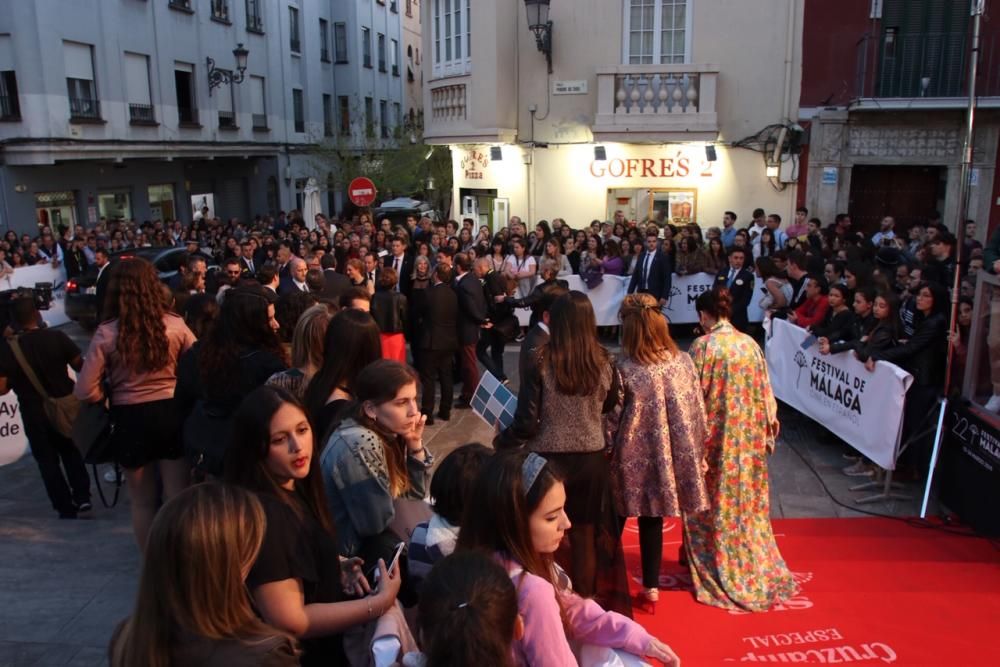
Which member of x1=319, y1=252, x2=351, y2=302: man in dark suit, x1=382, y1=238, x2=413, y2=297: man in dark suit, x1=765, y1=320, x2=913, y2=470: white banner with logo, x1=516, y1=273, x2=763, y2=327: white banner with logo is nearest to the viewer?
x1=765, y1=320, x2=913, y2=470: white banner with logo

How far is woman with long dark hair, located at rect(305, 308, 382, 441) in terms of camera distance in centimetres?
380

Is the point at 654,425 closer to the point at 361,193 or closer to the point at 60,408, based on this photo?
the point at 60,408

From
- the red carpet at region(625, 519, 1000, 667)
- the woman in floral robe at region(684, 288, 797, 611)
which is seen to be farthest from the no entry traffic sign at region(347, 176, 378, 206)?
the woman in floral robe at region(684, 288, 797, 611)

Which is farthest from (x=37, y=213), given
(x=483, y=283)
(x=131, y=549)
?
(x=131, y=549)

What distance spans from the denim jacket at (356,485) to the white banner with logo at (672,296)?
921 cm

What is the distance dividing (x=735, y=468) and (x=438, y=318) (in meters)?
4.26

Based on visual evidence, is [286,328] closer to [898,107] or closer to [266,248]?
[266,248]

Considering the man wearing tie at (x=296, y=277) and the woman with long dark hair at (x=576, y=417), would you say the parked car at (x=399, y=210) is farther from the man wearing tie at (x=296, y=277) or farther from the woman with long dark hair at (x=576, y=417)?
the woman with long dark hair at (x=576, y=417)

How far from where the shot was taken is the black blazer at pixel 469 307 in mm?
8656

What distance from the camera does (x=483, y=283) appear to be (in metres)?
9.02

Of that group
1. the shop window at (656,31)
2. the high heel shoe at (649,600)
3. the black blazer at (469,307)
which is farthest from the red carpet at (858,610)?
the shop window at (656,31)

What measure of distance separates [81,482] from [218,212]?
25634 mm

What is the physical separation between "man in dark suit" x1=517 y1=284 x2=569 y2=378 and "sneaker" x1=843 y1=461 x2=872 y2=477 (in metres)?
3.42

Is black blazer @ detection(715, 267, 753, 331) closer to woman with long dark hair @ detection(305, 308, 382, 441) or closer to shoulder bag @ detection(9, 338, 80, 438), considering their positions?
woman with long dark hair @ detection(305, 308, 382, 441)
